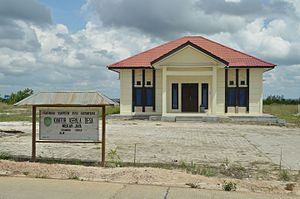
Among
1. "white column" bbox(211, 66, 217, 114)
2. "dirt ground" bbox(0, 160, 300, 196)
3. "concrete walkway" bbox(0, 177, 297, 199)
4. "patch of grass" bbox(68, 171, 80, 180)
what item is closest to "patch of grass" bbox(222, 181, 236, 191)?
"dirt ground" bbox(0, 160, 300, 196)

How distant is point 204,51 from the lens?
97.6 ft

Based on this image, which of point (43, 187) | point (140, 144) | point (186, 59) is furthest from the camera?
point (186, 59)

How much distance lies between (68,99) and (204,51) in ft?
68.6

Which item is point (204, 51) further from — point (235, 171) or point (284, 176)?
point (284, 176)

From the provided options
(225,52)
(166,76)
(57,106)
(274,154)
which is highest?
(225,52)

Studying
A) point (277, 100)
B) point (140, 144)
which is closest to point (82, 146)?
point (140, 144)

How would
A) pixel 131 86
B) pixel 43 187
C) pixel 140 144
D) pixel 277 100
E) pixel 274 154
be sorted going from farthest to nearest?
1. pixel 277 100
2. pixel 131 86
3. pixel 140 144
4. pixel 274 154
5. pixel 43 187

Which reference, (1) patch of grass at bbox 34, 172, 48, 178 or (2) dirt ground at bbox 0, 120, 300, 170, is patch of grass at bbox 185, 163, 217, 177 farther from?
(1) patch of grass at bbox 34, 172, 48, 178

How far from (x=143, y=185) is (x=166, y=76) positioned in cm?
2358

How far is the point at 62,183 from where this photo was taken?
24.9ft

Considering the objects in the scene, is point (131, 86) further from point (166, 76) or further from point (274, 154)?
point (274, 154)

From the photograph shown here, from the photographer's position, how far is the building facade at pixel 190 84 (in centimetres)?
3023

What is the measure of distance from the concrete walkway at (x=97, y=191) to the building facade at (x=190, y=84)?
2278cm

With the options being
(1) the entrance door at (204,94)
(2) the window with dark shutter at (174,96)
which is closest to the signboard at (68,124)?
(2) the window with dark shutter at (174,96)
